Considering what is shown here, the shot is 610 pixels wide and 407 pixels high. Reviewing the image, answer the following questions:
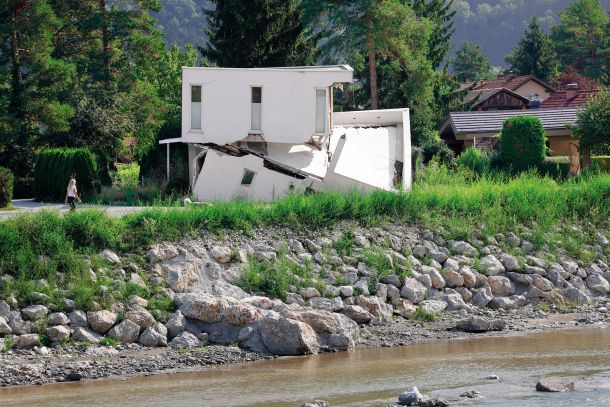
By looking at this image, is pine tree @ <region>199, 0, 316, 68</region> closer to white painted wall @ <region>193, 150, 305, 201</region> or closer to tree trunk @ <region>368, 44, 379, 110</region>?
tree trunk @ <region>368, 44, 379, 110</region>

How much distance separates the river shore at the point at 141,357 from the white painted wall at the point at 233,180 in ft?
33.2

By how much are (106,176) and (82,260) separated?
1570 centimetres

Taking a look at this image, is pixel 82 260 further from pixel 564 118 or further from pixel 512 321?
pixel 564 118

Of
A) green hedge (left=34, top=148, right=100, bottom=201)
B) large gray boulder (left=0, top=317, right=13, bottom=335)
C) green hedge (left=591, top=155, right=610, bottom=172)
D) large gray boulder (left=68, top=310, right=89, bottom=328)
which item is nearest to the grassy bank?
large gray boulder (left=68, top=310, right=89, bottom=328)

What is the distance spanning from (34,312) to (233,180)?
13065mm

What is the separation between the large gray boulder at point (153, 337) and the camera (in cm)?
2119

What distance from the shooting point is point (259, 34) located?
1821 inches

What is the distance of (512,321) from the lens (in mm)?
24609

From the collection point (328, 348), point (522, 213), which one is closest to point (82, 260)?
point (328, 348)

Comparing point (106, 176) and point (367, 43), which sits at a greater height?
point (367, 43)

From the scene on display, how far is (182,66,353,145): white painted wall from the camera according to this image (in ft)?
116

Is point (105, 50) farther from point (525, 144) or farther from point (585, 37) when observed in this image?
point (585, 37)

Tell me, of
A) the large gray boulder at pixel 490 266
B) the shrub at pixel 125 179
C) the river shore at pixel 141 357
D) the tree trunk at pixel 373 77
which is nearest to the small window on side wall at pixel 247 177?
the shrub at pixel 125 179

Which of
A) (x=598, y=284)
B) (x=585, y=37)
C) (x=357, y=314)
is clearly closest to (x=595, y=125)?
(x=598, y=284)
